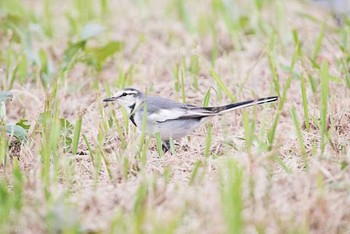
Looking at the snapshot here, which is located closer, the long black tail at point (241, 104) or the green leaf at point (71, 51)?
the long black tail at point (241, 104)

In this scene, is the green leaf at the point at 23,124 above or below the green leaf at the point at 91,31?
below

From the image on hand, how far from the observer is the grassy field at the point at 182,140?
363cm

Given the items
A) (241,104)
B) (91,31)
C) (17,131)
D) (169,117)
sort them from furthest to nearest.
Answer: (91,31) → (169,117) → (17,131) → (241,104)

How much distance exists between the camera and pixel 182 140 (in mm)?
5473

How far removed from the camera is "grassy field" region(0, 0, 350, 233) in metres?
3.63

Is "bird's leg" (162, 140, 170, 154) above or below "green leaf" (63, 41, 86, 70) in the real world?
below

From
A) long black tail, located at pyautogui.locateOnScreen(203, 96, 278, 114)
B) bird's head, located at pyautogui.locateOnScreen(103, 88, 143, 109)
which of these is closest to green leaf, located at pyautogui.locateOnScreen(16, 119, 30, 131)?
bird's head, located at pyautogui.locateOnScreen(103, 88, 143, 109)

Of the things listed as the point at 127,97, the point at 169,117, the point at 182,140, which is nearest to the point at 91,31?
the point at 127,97

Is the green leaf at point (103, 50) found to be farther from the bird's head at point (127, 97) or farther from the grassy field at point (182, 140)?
the bird's head at point (127, 97)

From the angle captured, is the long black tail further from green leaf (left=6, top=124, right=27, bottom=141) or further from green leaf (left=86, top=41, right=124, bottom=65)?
green leaf (left=86, top=41, right=124, bottom=65)

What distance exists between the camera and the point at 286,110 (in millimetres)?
5785

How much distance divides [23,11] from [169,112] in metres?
3.43

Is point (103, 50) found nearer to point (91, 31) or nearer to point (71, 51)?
point (91, 31)

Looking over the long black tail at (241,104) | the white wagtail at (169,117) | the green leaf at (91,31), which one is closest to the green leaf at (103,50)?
the green leaf at (91,31)
